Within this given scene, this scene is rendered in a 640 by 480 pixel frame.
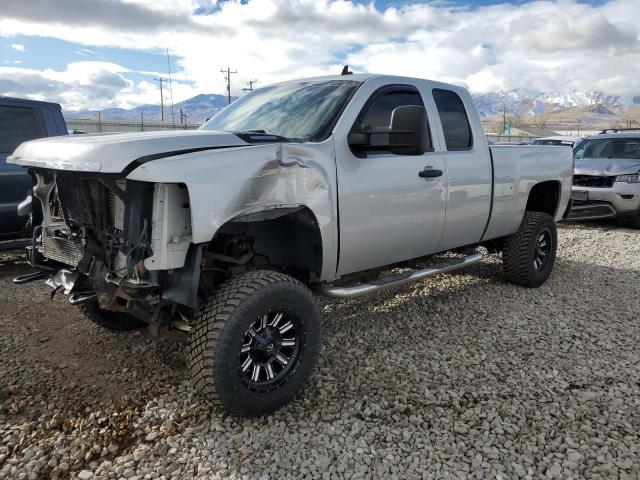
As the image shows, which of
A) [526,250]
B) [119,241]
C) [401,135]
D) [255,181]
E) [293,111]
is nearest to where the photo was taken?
[119,241]

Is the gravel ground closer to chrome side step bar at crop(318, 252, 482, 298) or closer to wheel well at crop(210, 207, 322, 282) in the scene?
chrome side step bar at crop(318, 252, 482, 298)

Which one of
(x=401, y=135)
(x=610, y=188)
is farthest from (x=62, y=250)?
(x=610, y=188)

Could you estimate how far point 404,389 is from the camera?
Result: 136 inches

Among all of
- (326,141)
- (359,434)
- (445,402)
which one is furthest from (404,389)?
(326,141)

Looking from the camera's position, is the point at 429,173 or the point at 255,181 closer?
the point at 255,181

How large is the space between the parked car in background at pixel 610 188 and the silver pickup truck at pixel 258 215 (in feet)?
20.7

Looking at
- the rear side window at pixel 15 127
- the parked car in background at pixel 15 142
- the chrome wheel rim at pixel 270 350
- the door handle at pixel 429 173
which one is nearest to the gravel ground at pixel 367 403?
the chrome wheel rim at pixel 270 350

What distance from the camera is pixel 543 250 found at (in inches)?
233

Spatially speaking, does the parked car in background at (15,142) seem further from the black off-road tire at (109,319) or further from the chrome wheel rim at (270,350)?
the chrome wheel rim at (270,350)

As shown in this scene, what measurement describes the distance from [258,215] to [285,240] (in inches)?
24.1

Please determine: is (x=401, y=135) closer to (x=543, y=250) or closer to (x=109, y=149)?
(x=109, y=149)

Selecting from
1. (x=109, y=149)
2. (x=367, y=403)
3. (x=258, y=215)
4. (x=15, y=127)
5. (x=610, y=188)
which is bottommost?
(x=367, y=403)

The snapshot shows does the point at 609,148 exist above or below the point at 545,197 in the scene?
above

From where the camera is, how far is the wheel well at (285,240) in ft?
11.0
